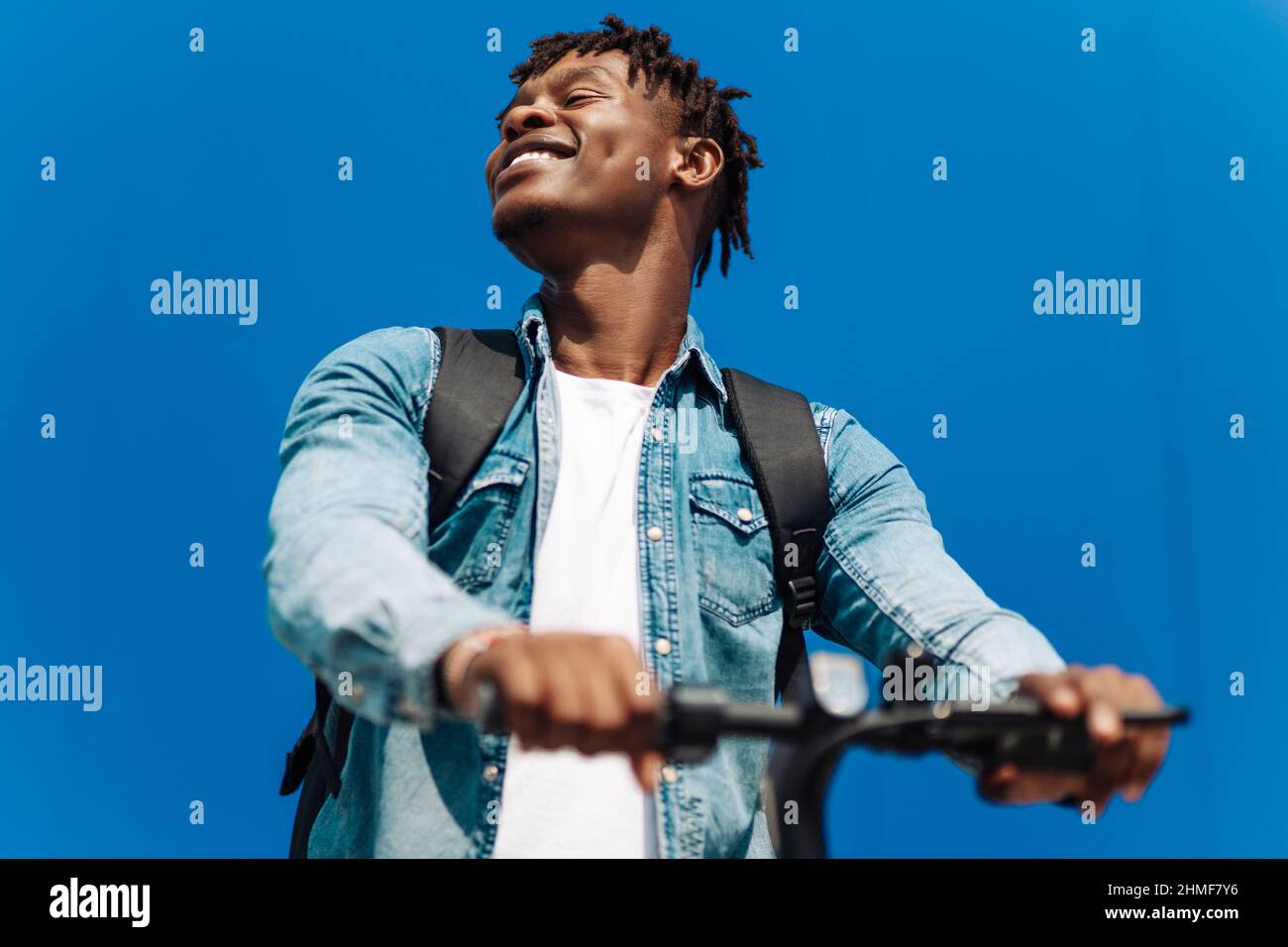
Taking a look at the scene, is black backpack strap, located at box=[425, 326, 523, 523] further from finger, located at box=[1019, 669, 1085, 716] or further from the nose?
finger, located at box=[1019, 669, 1085, 716]

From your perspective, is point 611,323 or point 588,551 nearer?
point 588,551

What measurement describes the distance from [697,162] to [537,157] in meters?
0.59

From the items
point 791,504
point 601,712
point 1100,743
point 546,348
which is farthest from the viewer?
point 546,348

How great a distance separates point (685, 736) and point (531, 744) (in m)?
0.19

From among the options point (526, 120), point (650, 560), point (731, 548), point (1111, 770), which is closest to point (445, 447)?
point (650, 560)

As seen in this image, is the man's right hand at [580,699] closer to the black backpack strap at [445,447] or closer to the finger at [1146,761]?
the finger at [1146,761]

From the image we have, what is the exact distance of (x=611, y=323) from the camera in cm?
358

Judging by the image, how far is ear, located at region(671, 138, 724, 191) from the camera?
388 centimetres

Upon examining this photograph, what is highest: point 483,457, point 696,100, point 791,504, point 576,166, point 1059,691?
point 696,100

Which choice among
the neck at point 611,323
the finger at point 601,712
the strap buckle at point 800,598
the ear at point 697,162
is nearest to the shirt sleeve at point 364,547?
the finger at point 601,712

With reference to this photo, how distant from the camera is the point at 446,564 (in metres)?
2.93

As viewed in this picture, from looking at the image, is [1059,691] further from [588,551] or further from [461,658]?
[588,551]
